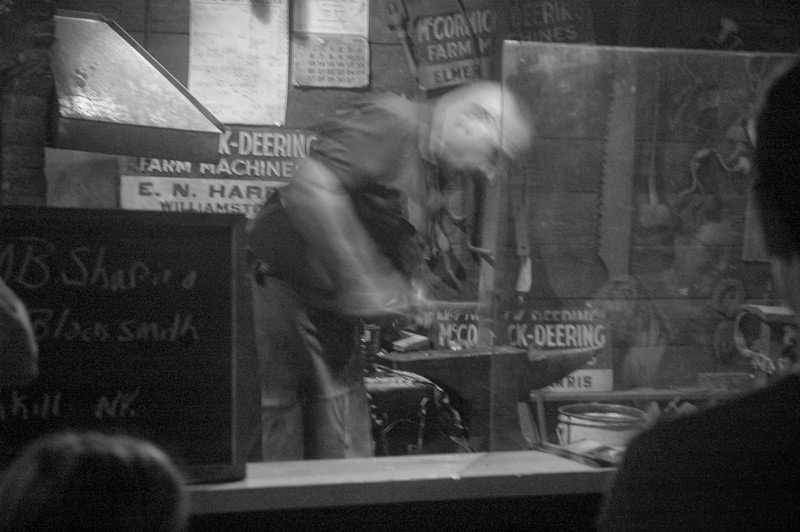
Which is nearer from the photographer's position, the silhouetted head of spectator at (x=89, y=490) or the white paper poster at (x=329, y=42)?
the silhouetted head of spectator at (x=89, y=490)

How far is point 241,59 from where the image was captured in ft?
12.4

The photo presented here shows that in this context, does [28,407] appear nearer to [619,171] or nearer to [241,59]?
[619,171]

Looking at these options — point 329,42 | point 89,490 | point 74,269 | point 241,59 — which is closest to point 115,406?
point 74,269

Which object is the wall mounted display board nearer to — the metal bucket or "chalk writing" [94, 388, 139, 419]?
the metal bucket

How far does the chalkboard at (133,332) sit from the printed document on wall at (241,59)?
7.76 ft

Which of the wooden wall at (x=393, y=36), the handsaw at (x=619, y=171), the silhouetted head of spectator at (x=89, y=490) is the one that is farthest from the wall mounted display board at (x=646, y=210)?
the wooden wall at (x=393, y=36)

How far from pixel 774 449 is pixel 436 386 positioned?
2565mm

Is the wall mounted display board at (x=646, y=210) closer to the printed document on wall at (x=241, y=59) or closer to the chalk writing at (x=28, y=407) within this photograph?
the chalk writing at (x=28, y=407)

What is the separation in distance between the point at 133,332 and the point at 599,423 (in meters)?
0.95

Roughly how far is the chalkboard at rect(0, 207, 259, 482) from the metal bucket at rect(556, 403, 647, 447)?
2.27 ft

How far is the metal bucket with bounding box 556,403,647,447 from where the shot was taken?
1805 millimetres

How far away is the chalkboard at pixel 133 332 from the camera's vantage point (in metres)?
1.43

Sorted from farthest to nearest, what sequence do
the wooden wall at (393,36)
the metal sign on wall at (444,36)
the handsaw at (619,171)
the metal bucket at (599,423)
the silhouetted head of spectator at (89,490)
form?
the metal sign on wall at (444,36)
the wooden wall at (393,36)
the handsaw at (619,171)
the metal bucket at (599,423)
the silhouetted head of spectator at (89,490)

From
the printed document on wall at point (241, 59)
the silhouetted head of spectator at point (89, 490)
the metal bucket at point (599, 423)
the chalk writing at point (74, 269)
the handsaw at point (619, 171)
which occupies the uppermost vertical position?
the printed document on wall at point (241, 59)
